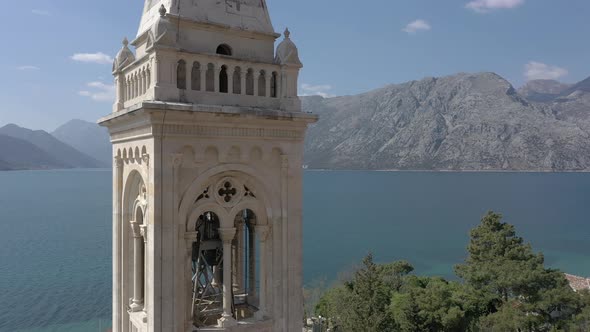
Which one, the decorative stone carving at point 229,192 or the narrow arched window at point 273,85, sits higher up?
the narrow arched window at point 273,85

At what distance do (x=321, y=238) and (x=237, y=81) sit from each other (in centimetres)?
8618

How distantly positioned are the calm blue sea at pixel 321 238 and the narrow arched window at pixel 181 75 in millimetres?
44369

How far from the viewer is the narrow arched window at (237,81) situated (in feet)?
29.7

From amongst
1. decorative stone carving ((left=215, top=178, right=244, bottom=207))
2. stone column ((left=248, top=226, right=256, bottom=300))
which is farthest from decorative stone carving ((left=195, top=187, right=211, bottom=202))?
stone column ((left=248, top=226, right=256, bottom=300))

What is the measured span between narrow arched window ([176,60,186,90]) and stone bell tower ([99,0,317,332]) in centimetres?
3

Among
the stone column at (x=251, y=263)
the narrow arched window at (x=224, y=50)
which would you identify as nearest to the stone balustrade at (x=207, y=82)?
the narrow arched window at (x=224, y=50)

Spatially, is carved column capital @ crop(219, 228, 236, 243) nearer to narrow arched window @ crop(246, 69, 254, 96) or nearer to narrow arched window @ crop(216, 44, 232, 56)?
narrow arched window @ crop(246, 69, 254, 96)

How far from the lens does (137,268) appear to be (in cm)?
982

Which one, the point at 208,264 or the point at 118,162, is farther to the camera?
the point at 208,264

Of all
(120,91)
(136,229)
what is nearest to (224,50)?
(120,91)

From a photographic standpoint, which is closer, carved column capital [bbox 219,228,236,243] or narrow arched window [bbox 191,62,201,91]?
narrow arched window [bbox 191,62,201,91]

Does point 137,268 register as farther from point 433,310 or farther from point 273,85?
point 433,310

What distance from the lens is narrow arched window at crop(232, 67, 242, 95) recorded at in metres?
9.04

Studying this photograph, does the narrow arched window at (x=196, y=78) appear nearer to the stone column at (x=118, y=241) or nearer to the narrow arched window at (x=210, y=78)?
the narrow arched window at (x=210, y=78)
